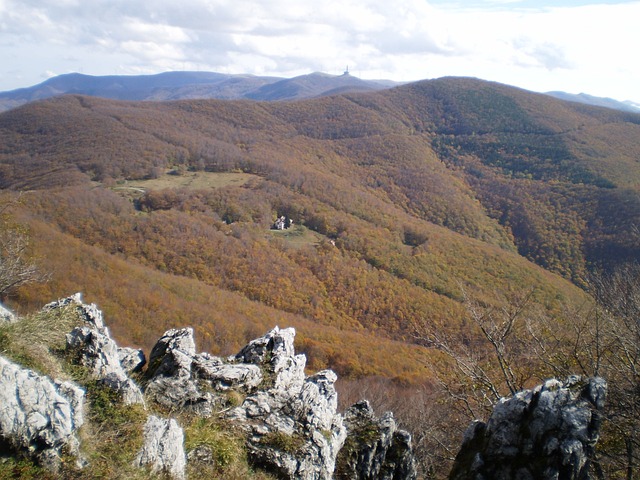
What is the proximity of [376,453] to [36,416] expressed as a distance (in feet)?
26.0

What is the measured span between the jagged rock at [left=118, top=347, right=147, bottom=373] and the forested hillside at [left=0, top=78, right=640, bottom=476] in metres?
8.86

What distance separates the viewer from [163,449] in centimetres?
743

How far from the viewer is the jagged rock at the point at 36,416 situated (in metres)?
6.22

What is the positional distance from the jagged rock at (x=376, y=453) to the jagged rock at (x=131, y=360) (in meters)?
6.82

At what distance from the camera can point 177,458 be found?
7.54 m

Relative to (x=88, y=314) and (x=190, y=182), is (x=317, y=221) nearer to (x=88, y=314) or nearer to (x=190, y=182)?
(x=190, y=182)

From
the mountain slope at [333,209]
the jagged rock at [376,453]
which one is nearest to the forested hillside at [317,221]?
the mountain slope at [333,209]

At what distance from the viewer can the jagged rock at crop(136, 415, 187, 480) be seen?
7160mm

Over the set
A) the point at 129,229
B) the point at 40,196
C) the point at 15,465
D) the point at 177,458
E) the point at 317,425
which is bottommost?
the point at 129,229

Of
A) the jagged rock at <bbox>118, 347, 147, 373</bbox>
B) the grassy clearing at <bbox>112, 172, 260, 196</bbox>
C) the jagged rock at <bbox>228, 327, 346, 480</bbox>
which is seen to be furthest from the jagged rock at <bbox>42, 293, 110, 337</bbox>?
the grassy clearing at <bbox>112, 172, 260, 196</bbox>

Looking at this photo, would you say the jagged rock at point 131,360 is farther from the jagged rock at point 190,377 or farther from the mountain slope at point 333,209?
the mountain slope at point 333,209

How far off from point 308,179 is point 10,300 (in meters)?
85.7

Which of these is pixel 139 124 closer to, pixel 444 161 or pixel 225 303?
pixel 225 303

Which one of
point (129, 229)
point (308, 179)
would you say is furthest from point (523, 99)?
point (129, 229)
